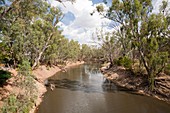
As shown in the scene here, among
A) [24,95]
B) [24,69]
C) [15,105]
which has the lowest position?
[15,105]

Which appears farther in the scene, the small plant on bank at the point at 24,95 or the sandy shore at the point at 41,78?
the sandy shore at the point at 41,78

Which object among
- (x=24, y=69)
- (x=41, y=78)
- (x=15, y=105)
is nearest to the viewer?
(x=15, y=105)

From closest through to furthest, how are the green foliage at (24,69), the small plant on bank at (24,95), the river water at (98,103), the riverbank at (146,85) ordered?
the small plant on bank at (24,95)
the green foliage at (24,69)
the river water at (98,103)
the riverbank at (146,85)

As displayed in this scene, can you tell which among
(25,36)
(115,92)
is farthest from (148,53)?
(25,36)

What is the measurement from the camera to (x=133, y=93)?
27750mm

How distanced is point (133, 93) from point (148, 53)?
22.0ft

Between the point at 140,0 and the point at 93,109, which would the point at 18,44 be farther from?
the point at 140,0

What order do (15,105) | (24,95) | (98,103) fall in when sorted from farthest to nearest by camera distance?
(98,103), (24,95), (15,105)

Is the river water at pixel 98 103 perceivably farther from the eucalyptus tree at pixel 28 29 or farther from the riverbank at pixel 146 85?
the eucalyptus tree at pixel 28 29

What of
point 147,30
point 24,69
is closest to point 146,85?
point 147,30

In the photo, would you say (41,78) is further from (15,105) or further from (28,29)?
(15,105)

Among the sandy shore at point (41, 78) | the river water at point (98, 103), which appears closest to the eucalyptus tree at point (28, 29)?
the sandy shore at point (41, 78)

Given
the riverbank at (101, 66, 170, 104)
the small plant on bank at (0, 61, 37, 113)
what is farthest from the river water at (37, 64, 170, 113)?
the small plant on bank at (0, 61, 37, 113)

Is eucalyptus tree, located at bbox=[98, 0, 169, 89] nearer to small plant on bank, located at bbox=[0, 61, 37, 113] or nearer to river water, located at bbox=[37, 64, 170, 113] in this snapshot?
river water, located at bbox=[37, 64, 170, 113]
